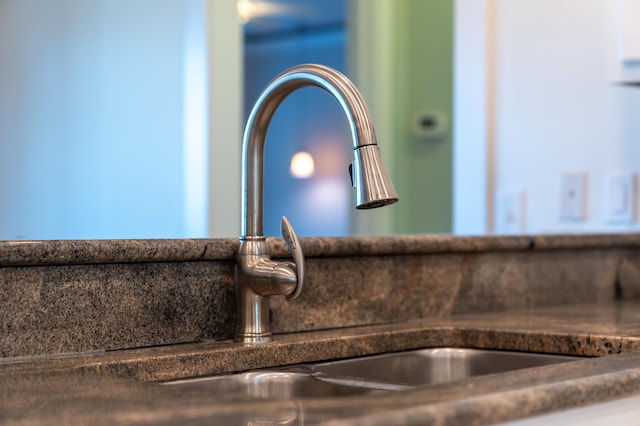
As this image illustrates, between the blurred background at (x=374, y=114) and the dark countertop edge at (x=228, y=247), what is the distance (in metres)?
0.36

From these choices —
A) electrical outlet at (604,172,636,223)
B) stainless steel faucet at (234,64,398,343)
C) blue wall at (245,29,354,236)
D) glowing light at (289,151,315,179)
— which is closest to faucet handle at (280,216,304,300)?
stainless steel faucet at (234,64,398,343)

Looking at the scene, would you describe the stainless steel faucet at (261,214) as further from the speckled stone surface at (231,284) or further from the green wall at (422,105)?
the green wall at (422,105)

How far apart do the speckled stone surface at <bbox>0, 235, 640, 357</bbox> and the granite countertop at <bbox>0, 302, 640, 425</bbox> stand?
29 mm

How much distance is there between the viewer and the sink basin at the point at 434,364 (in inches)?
48.4

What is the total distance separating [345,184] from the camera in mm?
5750

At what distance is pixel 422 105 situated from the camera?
133 inches

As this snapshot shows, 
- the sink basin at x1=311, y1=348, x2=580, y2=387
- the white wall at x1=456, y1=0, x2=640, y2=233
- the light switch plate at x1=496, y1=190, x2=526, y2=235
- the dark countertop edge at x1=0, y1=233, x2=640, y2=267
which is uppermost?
the white wall at x1=456, y1=0, x2=640, y2=233

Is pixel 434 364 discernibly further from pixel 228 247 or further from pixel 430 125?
pixel 430 125

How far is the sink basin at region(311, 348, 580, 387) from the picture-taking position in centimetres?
123

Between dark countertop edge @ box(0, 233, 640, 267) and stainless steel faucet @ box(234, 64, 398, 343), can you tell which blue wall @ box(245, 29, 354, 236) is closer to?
dark countertop edge @ box(0, 233, 640, 267)

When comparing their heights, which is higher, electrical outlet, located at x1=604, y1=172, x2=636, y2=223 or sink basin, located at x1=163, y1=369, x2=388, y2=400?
electrical outlet, located at x1=604, y1=172, x2=636, y2=223

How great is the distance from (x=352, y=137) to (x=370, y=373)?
15.0 inches

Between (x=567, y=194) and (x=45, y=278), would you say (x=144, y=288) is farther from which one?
(x=567, y=194)

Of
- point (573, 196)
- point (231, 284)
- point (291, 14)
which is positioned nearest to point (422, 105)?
point (573, 196)
